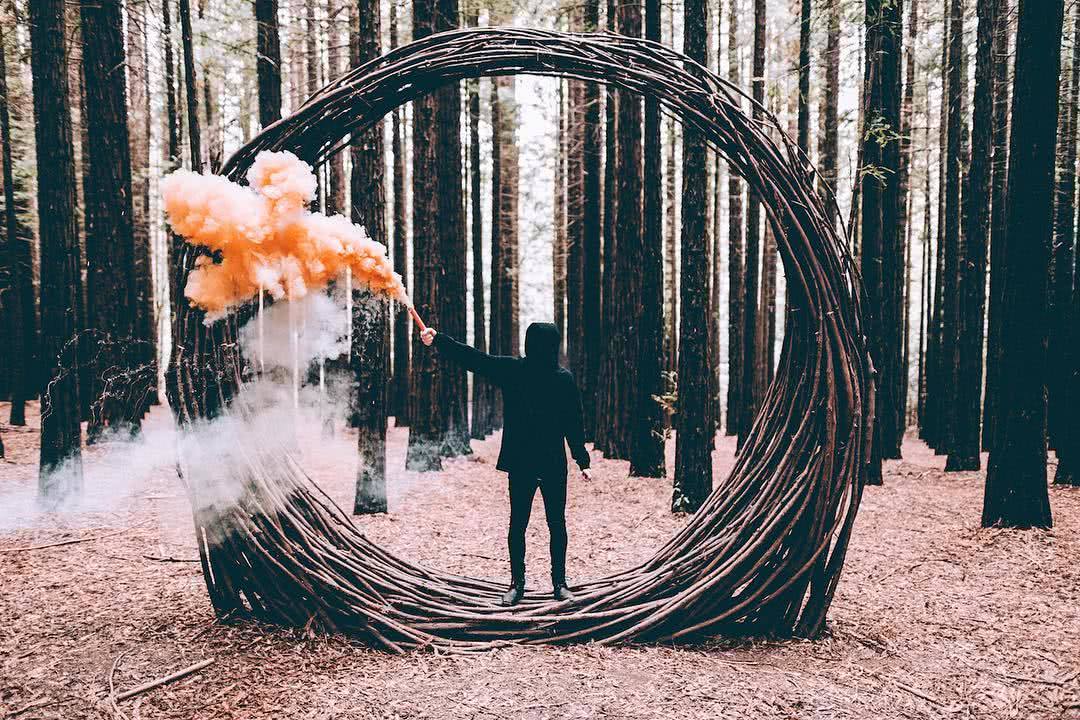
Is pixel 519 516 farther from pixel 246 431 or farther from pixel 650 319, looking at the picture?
pixel 650 319

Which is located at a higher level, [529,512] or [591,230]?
[591,230]

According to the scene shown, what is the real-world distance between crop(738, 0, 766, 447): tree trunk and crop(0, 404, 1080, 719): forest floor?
700 cm

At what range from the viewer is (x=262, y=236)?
170 inches

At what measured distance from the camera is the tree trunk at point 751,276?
13.0 m

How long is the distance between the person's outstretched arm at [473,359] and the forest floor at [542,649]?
5.91ft

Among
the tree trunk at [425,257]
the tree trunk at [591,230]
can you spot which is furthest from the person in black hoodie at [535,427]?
the tree trunk at [591,230]

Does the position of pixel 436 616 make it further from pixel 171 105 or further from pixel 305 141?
pixel 171 105

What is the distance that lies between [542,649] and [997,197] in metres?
12.9

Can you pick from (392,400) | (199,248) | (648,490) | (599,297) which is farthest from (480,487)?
(392,400)

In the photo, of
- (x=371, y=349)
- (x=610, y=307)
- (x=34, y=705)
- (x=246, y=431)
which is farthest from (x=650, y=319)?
(x=34, y=705)

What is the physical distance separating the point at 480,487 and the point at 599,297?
15.6ft

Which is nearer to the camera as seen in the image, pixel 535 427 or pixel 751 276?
pixel 535 427

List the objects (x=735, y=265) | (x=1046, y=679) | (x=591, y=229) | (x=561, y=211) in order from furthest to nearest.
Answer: (x=561, y=211) → (x=735, y=265) → (x=591, y=229) → (x=1046, y=679)

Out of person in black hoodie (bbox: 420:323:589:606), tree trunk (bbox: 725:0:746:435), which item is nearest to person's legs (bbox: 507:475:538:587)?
person in black hoodie (bbox: 420:323:589:606)
